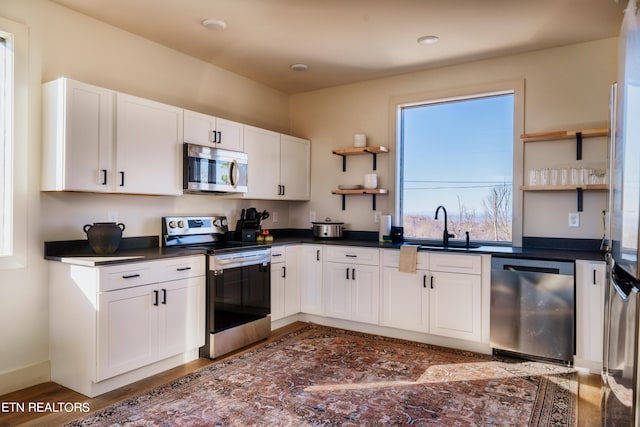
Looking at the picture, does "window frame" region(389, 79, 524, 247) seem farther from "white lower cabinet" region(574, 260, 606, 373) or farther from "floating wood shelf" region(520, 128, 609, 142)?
"white lower cabinet" region(574, 260, 606, 373)

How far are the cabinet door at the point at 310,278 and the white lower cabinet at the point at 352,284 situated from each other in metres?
0.09

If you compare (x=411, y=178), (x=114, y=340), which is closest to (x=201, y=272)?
(x=114, y=340)

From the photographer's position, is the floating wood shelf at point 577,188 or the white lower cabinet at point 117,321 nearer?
the white lower cabinet at point 117,321

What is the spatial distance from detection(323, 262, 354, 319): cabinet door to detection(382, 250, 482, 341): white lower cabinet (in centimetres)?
40

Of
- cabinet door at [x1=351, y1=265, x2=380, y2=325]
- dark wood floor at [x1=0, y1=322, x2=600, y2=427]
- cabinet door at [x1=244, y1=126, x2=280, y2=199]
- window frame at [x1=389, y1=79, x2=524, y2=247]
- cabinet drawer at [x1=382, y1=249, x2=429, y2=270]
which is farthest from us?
cabinet door at [x1=244, y1=126, x2=280, y2=199]

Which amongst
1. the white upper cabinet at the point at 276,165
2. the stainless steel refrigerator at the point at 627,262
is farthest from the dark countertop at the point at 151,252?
the stainless steel refrigerator at the point at 627,262

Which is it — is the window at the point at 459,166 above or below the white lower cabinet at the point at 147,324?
above

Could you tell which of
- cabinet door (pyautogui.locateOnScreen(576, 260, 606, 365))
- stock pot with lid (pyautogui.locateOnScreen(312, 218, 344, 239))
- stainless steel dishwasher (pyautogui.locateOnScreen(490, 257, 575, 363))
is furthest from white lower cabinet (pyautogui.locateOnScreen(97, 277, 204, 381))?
cabinet door (pyautogui.locateOnScreen(576, 260, 606, 365))

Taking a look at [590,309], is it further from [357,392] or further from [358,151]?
[358,151]

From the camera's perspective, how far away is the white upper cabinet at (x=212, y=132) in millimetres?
3615

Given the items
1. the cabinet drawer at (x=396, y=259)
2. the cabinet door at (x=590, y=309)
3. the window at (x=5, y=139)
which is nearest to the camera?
the window at (x=5, y=139)

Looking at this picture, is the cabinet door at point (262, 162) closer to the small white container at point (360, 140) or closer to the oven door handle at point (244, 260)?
the oven door handle at point (244, 260)

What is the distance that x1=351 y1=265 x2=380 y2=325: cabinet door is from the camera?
159 inches

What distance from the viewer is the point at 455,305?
143 inches
